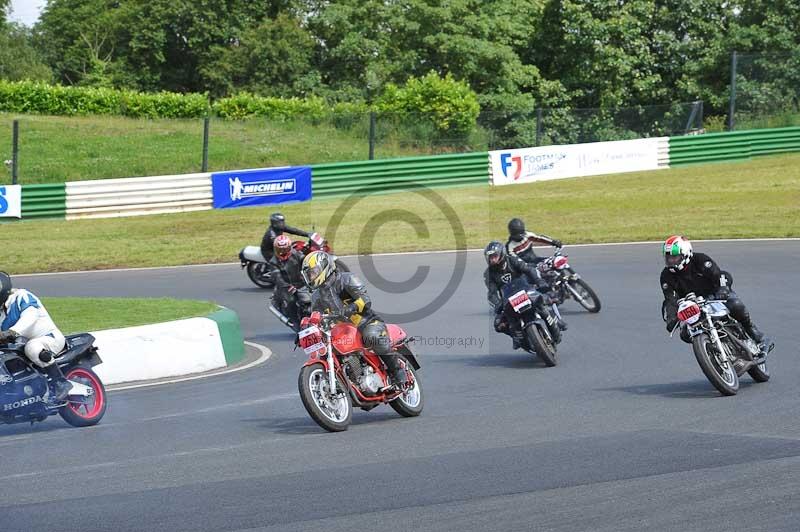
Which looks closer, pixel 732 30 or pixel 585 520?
pixel 585 520

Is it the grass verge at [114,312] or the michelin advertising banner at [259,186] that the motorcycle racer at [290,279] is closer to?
the grass verge at [114,312]

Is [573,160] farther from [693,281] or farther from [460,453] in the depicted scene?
[460,453]

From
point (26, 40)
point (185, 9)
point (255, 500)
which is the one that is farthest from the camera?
point (26, 40)

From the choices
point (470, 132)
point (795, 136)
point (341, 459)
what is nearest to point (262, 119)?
point (470, 132)

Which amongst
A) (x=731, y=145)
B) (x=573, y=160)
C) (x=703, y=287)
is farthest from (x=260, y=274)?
(x=731, y=145)

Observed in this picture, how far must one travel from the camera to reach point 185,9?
2180 inches

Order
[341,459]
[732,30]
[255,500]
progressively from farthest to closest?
[732,30] < [341,459] < [255,500]

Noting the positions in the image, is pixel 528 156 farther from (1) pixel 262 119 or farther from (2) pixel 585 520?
(2) pixel 585 520

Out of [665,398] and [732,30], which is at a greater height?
[732,30]

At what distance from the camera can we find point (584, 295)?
1716 centimetres

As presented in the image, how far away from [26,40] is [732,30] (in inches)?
1524

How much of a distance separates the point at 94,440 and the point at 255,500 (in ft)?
9.72

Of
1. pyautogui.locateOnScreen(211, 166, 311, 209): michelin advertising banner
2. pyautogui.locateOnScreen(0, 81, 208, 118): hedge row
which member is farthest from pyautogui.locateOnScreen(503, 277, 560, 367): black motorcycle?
pyautogui.locateOnScreen(0, 81, 208, 118): hedge row

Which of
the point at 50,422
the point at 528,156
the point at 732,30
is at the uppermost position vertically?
the point at 732,30
